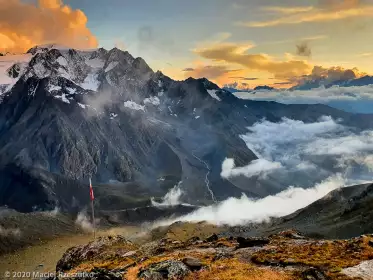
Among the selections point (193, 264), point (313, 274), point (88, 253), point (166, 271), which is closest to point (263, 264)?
point (313, 274)

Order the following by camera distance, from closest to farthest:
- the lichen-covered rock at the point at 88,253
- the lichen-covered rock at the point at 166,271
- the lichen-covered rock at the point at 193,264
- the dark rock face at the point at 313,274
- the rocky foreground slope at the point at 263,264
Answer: the dark rock face at the point at 313,274 < the rocky foreground slope at the point at 263,264 < the lichen-covered rock at the point at 166,271 < the lichen-covered rock at the point at 193,264 < the lichen-covered rock at the point at 88,253

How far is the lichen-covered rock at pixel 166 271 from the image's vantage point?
2044 inches

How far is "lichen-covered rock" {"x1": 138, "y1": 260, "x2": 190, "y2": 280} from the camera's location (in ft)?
170

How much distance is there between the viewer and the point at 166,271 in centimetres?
5269

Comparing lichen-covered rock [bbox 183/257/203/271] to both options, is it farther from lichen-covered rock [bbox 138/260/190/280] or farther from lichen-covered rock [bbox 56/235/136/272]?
lichen-covered rock [bbox 56/235/136/272]

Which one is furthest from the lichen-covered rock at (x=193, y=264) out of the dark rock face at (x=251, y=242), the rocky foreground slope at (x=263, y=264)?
the dark rock face at (x=251, y=242)

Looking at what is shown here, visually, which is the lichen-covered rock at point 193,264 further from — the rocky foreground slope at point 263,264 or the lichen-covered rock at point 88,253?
the lichen-covered rock at point 88,253

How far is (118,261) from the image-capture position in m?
70.8

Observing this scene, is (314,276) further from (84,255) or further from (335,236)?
(335,236)

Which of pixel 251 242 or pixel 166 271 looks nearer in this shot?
pixel 166 271

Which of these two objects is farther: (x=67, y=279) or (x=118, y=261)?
(x=118, y=261)

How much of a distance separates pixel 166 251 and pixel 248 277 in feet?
113

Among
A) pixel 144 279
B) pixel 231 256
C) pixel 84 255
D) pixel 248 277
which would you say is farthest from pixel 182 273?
pixel 84 255

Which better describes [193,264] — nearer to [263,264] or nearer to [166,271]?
[166,271]
